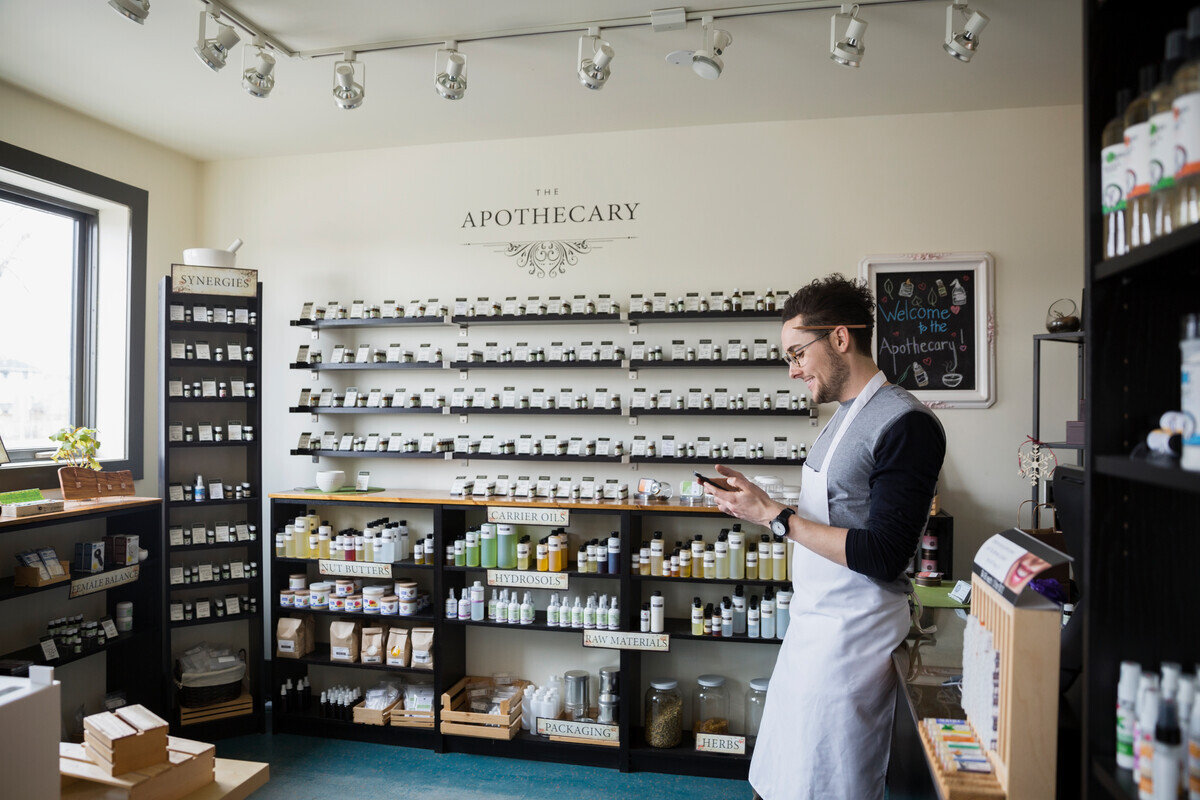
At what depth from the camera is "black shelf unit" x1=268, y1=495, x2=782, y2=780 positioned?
3742 mm

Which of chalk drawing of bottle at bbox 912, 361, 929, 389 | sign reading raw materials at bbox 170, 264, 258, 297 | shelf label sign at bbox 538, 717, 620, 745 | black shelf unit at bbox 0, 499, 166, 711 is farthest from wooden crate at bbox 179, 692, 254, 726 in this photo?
chalk drawing of bottle at bbox 912, 361, 929, 389

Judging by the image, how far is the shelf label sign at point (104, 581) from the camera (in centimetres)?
353

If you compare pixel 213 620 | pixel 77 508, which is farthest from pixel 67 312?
pixel 213 620

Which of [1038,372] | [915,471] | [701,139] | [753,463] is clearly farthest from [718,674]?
[701,139]

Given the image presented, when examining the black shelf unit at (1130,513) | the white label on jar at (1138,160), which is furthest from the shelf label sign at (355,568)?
the white label on jar at (1138,160)

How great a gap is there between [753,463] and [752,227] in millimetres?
Result: 1333

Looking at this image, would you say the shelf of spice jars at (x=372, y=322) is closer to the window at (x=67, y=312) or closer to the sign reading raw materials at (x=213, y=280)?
the sign reading raw materials at (x=213, y=280)

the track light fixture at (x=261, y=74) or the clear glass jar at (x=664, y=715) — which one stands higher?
the track light fixture at (x=261, y=74)

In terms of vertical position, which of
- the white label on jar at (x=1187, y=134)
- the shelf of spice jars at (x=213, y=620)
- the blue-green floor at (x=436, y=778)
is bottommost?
the blue-green floor at (x=436, y=778)

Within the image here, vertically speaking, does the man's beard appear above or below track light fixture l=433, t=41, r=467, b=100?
below

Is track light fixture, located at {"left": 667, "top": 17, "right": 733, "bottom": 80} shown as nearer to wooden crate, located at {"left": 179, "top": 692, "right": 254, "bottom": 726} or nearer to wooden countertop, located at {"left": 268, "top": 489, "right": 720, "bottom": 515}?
wooden countertop, located at {"left": 268, "top": 489, "right": 720, "bottom": 515}

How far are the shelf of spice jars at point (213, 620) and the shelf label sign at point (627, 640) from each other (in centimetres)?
201

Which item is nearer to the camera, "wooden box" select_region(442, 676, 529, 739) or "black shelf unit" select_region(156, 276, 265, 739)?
"wooden box" select_region(442, 676, 529, 739)

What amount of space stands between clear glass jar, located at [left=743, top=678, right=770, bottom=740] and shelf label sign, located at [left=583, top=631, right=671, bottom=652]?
518 millimetres
